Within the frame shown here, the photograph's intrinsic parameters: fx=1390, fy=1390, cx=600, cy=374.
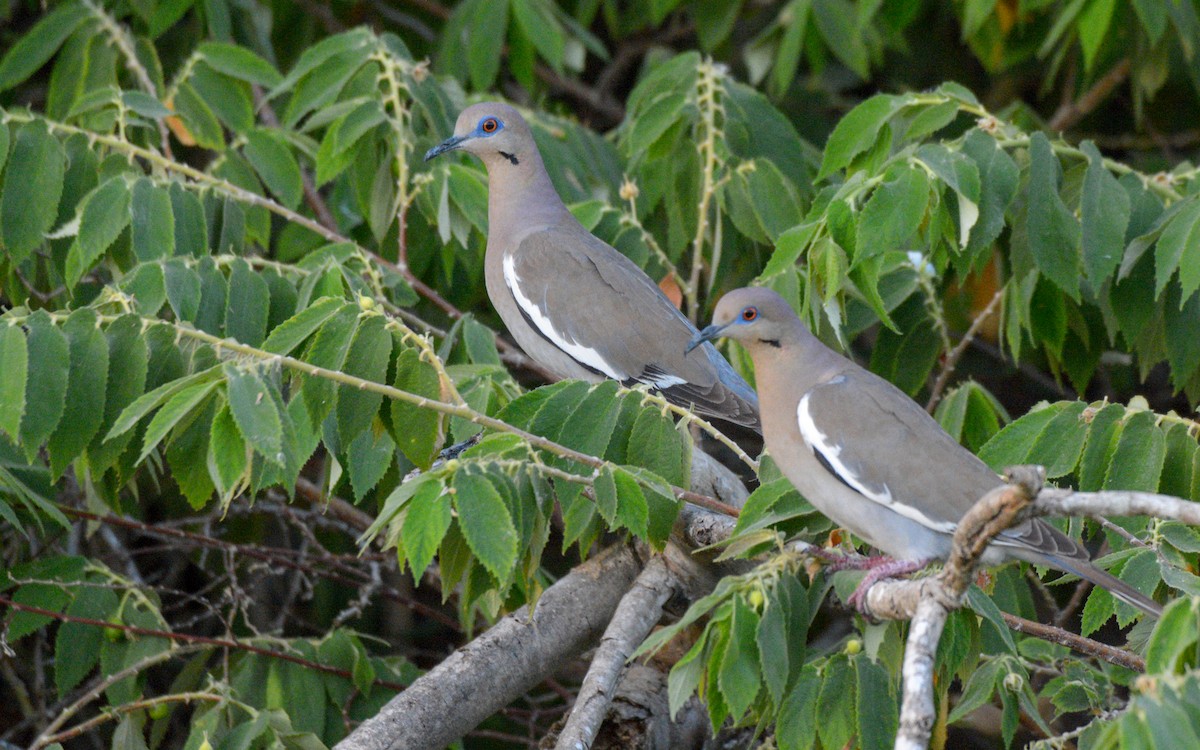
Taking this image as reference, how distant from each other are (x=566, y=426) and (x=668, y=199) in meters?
1.79

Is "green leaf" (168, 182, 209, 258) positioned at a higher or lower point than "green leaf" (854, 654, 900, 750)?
higher

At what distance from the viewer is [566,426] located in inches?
109

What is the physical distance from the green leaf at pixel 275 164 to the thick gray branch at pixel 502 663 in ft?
5.03

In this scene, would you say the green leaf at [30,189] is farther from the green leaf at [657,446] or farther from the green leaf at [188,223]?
the green leaf at [657,446]

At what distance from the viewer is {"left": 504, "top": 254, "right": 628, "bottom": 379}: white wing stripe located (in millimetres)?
4379

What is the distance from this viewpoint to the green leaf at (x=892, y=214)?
3.04 metres

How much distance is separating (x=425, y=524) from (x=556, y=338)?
225cm

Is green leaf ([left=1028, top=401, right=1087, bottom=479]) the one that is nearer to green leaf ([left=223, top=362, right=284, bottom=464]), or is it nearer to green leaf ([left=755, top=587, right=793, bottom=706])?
green leaf ([left=755, top=587, right=793, bottom=706])

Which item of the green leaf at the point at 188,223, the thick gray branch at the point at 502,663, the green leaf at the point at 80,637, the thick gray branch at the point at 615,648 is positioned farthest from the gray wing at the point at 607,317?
the green leaf at the point at 80,637

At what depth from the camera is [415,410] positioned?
107 inches

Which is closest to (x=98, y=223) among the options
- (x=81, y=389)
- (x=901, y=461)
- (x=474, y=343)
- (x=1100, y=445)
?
(x=81, y=389)

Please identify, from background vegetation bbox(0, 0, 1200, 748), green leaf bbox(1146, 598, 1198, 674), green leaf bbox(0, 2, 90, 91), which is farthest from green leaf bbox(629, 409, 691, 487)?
green leaf bbox(0, 2, 90, 91)

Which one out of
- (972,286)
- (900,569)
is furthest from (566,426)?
(972,286)

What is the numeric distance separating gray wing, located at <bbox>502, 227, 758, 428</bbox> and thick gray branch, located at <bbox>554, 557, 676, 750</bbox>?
3.15 feet
